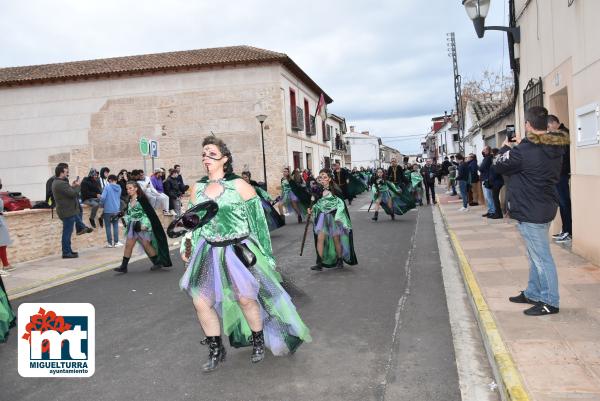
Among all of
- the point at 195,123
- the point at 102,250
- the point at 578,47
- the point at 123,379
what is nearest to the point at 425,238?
the point at 578,47

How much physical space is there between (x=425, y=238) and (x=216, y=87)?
1737 centimetres

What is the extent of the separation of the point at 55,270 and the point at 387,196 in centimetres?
890

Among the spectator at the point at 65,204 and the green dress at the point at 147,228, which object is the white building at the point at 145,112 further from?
the green dress at the point at 147,228

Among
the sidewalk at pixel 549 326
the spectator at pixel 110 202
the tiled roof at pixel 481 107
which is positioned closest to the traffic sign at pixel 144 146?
the spectator at pixel 110 202

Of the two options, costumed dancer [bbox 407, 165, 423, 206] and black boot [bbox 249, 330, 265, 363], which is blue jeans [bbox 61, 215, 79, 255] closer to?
black boot [bbox 249, 330, 265, 363]

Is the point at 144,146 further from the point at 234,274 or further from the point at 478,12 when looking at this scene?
the point at 234,274

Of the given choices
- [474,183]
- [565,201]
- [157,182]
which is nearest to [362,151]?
[474,183]

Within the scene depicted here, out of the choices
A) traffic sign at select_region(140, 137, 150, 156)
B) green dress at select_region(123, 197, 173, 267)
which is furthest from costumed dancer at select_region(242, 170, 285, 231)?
traffic sign at select_region(140, 137, 150, 156)

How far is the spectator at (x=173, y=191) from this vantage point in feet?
51.3

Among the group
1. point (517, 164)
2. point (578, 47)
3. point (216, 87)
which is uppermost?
point (216, 87)

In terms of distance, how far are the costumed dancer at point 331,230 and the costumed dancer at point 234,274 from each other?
11.8 feet

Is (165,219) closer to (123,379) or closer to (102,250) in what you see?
(102,250)

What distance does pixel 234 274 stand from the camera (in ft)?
12.7

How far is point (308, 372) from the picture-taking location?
3934 millimetres
